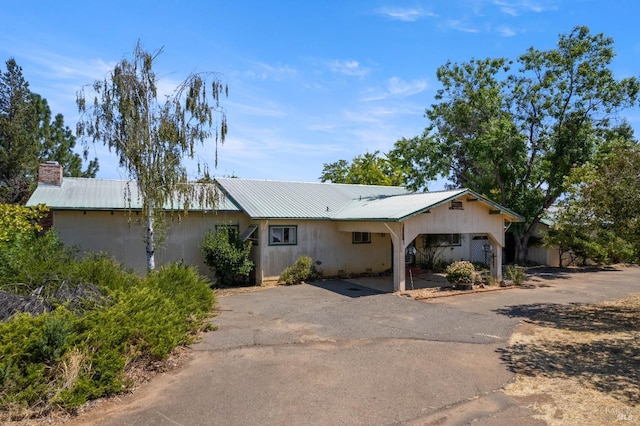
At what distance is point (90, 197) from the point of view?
599 inches

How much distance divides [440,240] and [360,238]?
5.08 metres

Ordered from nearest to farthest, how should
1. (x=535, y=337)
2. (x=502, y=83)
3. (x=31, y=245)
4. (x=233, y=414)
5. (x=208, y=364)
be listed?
(x=233, y=414)
(x=208, y=364)
(x=535, y=337)
(x=31, y=245)
(x=502, y=83)

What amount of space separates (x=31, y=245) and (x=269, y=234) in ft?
26.8

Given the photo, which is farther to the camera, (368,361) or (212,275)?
(212,275)

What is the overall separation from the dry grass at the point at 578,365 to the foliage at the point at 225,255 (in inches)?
383

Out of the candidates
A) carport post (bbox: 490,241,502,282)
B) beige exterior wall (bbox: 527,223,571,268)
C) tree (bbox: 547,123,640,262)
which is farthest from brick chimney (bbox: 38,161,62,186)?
beige exterior wall (bbox: 527,223,571,268)

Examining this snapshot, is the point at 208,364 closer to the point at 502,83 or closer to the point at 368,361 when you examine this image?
the point at 368,361

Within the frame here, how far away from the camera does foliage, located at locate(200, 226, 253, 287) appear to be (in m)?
15.3

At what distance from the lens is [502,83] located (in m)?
21.8

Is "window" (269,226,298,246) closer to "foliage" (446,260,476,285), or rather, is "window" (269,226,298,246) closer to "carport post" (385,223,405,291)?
"carport post" (385,223,405,291)

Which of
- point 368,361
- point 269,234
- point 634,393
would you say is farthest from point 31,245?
point 634,393

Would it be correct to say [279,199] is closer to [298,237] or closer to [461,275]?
[298,237]

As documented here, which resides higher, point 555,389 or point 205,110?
point 205,110

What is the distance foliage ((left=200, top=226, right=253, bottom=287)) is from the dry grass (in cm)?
973
